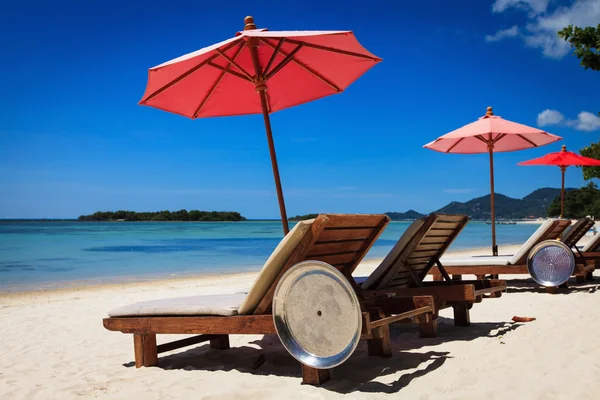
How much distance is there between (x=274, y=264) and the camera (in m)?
3.13

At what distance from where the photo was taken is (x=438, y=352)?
12.9ft

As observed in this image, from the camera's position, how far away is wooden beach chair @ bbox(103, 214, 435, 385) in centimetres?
309

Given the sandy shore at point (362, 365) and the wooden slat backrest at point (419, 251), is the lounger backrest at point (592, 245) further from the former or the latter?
the wooden slat backrest at point (419, 251)

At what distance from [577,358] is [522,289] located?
4256 mm

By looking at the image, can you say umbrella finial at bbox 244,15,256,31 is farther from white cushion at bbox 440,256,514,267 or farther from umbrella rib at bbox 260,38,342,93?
white cushion at bbox 440,256,514,267

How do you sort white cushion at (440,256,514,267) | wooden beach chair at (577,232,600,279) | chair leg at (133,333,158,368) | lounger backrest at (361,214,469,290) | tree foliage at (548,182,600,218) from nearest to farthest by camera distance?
chair leg at (133,333,158,368) → lounger backrest at (361,214,469,290) → white cushion at (440,256,514,267) → wooden beach chair at (577,232,600,279) → tree foliage at (548,182,600,218)

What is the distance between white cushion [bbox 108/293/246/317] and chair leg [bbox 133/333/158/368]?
20cm

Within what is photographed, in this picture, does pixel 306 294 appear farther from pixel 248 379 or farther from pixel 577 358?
pixel 577 358

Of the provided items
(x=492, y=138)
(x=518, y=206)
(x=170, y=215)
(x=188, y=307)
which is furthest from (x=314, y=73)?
(x=518, y=206)

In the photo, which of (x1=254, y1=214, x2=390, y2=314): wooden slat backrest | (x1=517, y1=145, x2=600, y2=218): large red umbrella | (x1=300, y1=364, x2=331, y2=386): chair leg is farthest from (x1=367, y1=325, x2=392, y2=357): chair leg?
(x1=517, y1=145, x2=600, y2=218): large red umbrella

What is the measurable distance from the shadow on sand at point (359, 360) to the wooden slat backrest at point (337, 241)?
618mm

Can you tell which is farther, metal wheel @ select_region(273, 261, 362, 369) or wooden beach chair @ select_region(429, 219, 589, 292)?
wooden beach chair @ select_region(429, 219, 589, 292)

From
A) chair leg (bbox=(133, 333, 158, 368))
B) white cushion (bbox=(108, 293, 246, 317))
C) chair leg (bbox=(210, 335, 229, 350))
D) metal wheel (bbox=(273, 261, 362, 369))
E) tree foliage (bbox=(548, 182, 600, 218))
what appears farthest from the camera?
tree foliage (bbox=(548, 182, 600, 218))

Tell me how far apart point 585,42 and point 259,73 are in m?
12.1
